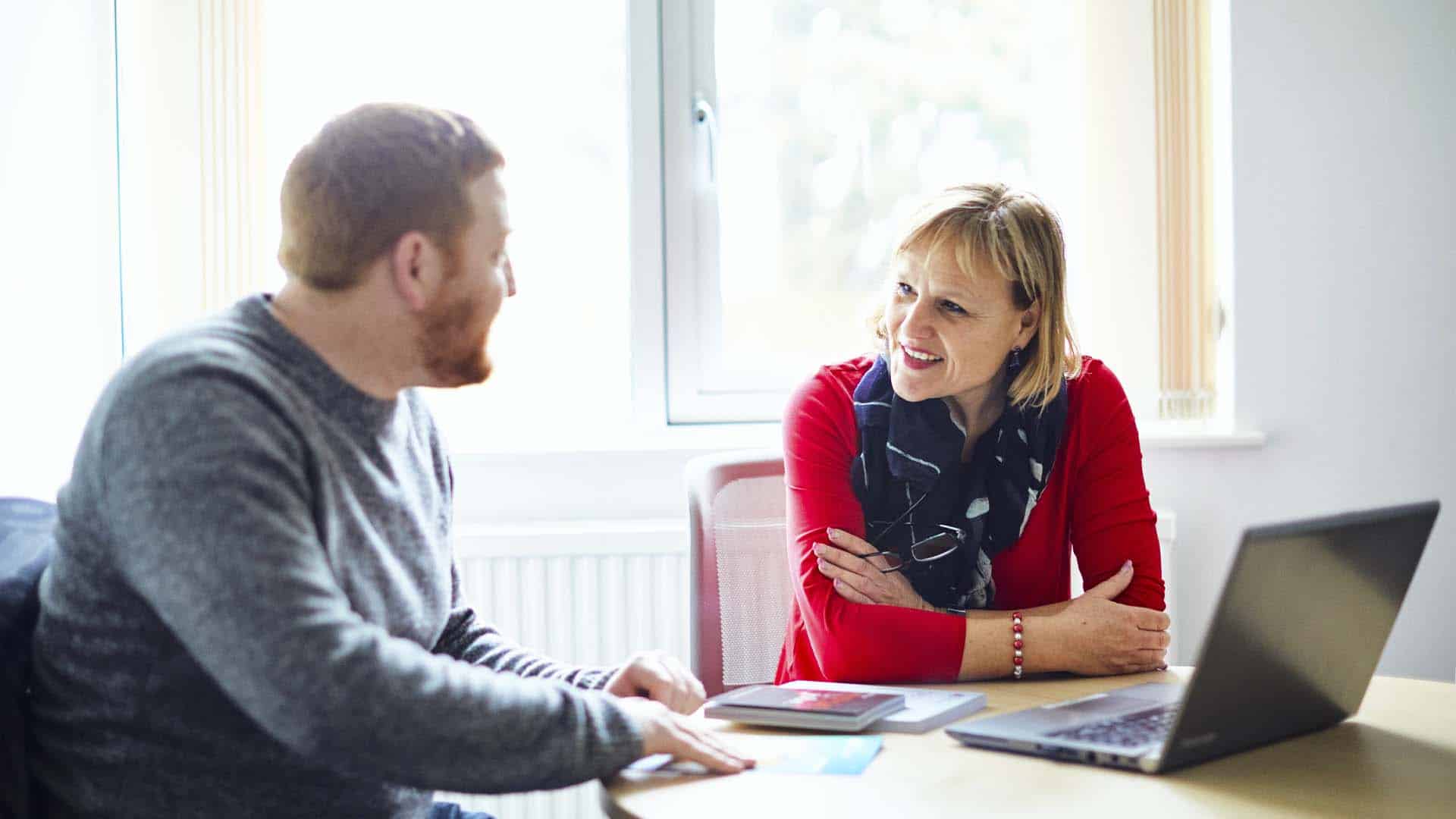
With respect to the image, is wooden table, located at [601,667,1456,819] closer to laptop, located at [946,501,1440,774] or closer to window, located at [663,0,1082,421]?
laptop, located at [946,501,1440,774]

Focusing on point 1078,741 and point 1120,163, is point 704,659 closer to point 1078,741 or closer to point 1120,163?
point 1078,741

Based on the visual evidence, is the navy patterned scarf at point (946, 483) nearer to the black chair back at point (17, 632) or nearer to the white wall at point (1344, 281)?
the white wall at point (1344, 281)

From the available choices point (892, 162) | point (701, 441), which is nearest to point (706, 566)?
point (701, 441)

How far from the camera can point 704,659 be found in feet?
5.93

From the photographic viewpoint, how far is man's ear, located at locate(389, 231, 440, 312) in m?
1.12

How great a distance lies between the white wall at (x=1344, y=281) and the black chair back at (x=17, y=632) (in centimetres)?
202

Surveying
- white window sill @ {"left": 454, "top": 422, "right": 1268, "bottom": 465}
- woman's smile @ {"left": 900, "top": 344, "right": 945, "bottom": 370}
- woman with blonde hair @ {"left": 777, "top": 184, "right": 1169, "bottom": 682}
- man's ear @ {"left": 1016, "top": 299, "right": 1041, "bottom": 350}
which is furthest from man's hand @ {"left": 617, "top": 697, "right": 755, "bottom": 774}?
white window sill @ {"left": 454, "top": 422, "right": 1268, "bottom": 465}

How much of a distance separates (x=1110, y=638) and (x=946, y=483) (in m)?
0.35

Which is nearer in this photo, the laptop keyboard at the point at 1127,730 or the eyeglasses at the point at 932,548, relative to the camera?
the laptop keyboard at the point at 1127,730

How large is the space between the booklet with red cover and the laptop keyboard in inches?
7.0

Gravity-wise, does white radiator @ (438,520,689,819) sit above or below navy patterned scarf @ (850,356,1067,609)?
below

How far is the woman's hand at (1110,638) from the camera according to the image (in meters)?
1.48

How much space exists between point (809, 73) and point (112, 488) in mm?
1998

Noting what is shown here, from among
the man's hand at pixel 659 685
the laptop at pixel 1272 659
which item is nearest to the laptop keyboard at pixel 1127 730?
the laptop at pixel 1272 659
